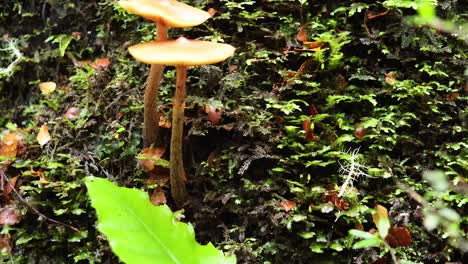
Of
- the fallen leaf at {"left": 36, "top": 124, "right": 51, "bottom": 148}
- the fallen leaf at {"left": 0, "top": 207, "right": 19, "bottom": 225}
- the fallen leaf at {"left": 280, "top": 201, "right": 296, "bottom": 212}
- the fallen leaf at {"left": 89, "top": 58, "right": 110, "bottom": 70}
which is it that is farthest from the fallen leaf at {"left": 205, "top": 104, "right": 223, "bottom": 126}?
the fallen leaf at {"left": 0, "top": 207, "right": 19, "bottom": 225}

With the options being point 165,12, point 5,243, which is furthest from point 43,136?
point 165,12

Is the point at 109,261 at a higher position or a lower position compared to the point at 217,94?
lower

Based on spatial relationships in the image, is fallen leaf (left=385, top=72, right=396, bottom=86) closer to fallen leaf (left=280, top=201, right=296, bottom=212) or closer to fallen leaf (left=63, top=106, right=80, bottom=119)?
fallen leaf (left=280, top=201, right=296, bottom=212)

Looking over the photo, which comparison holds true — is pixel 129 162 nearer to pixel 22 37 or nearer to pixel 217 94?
pixel 217 94

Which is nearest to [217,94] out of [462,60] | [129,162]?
[129,162]

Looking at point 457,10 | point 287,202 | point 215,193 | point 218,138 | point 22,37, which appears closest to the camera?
point 287,202

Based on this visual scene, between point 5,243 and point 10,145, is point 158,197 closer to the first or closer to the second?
point 5,243

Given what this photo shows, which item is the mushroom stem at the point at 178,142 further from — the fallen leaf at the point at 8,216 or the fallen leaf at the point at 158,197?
the fallen leaf at the point at 8,216
